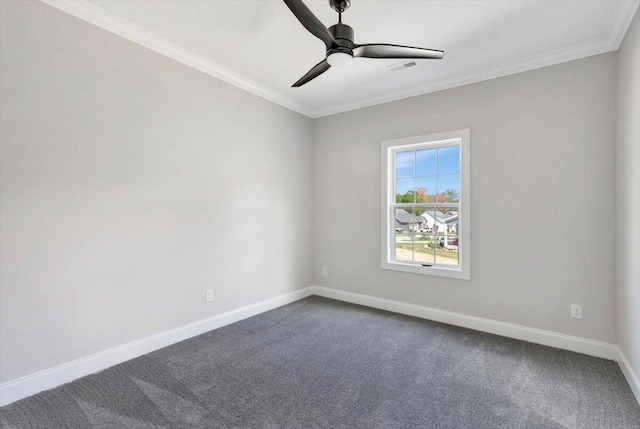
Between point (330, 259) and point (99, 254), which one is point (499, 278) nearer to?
point (330, 259)

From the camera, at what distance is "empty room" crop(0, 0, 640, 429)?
2.06 m

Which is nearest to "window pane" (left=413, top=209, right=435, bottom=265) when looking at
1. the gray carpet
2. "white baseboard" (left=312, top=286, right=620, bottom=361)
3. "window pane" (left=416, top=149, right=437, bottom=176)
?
"window pane" (left=416, top=149, right=437, bottom=176)

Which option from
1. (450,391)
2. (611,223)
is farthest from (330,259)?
(611,223)

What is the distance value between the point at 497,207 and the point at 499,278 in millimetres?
745

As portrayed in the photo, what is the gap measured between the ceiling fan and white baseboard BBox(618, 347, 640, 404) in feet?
8.77

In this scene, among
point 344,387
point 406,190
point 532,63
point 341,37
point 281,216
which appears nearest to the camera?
point 341,37

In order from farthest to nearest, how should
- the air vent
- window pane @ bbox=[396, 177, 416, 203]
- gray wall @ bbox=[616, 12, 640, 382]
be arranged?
1. window pane @ bbox=[396, 177, 416, 203]
2. the air vent
3. gray wall @ bbox=[616, 12, 640, 382]

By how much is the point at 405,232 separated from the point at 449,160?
103 centimetres

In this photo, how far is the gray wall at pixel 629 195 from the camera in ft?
7.04

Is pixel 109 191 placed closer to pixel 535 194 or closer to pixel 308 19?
pixel 308 19

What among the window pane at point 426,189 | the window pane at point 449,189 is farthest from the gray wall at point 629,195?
the window pane at point 426,189

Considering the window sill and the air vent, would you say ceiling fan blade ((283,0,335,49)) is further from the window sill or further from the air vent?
the window sill

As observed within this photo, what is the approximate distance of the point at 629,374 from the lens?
2.27 metres

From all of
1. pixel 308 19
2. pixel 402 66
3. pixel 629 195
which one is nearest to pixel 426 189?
pixel 402 66
